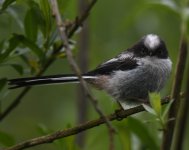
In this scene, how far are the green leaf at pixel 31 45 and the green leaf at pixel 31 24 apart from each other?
88mm

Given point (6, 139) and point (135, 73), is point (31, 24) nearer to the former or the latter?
point (6, 139)

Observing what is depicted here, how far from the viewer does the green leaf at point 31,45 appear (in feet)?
10.1

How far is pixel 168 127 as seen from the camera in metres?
2.40

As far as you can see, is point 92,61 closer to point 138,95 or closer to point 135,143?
point 138,95

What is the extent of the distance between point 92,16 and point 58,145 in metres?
2.67

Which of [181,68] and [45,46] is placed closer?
[181,68]

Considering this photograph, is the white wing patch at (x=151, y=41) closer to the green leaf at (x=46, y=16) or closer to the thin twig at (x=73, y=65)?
the green leaf at (x=46, y=16)

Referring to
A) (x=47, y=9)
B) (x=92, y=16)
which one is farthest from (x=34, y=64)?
(x=92, y=16)

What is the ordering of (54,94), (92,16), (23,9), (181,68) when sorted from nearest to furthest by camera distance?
(181,68)
(23,9)
(92,16)
(54,94)

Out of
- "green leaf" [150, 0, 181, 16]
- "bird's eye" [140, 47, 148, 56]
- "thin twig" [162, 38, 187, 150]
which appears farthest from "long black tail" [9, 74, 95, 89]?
"thin twig" [162, 38, 187, 150]

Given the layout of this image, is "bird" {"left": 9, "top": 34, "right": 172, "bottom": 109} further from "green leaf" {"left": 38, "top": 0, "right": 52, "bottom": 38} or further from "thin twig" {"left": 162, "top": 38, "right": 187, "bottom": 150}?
"thin twig" {"left": 162, "top": 38, "right": 187, "bottom": 150}

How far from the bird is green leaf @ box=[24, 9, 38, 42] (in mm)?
910

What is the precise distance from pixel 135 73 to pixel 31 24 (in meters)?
1.27

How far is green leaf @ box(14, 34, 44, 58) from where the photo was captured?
10.1 ft
